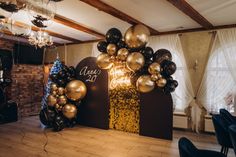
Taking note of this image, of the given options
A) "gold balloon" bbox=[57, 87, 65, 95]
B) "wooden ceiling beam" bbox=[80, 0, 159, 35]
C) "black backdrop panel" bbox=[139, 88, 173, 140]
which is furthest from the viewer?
"gold balloon" bbox=[57, 87, 65, 95]

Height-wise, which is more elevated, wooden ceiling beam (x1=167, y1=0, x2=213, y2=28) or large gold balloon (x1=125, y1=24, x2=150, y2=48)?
wooden ceiling beam (x1=167, y1=0, x2=213, y2=28)

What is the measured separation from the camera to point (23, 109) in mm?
6953

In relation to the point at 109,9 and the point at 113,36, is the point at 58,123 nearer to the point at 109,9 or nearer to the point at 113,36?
the point at 113,36

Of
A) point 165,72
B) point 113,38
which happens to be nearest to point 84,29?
point 113,38

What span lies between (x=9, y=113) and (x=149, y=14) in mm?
5175

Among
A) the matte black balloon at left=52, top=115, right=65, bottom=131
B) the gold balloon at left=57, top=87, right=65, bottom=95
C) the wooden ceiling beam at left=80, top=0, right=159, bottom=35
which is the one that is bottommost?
the matte black balloon at left=52, top=115, right=65, bottom=131

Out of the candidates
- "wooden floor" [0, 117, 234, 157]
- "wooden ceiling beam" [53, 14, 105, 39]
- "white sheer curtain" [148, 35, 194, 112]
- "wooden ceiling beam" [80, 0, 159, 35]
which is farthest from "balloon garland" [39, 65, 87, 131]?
"white sheer curtain" [148, 35, 194, 112]

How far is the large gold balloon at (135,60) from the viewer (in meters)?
3.91

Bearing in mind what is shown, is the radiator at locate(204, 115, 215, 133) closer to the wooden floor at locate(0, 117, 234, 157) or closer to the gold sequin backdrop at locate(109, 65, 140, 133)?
the wooden floor at locate(0, 117, 234, 157)

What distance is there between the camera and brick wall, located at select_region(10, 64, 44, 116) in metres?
6.80

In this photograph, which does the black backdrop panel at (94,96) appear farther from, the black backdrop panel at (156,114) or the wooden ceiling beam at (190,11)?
the wooden ceiling beam at (190,11)

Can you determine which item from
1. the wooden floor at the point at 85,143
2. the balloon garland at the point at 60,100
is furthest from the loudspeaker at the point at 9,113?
the balloon garland at the point at 60,100

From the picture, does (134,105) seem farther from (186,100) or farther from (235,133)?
(235,133)

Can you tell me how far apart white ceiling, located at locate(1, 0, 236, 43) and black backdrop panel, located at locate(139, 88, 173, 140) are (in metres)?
1.70
